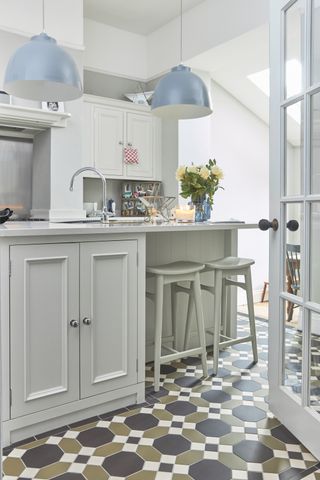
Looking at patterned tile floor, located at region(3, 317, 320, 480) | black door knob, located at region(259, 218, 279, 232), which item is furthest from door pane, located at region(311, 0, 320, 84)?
patterned tile floor, located at region(3, 317, 320, 480)

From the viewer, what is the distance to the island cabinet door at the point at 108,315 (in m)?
2.13

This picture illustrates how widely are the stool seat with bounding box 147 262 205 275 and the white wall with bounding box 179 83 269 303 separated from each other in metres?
2.49

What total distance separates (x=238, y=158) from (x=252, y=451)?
4.16 m

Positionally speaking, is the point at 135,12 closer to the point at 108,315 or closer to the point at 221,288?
the point at 221,288

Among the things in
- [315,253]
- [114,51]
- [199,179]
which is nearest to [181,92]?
[199,179]

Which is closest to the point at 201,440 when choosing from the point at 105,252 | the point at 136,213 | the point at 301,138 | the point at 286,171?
the point at 105,252

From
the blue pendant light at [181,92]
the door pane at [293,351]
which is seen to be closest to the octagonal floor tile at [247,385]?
the door pane at [293,351]

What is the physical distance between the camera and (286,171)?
2.05m

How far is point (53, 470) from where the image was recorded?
68.6 inches

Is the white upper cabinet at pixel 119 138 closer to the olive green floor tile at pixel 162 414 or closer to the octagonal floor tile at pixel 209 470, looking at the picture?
the olive green floor tile at pixel 162 414

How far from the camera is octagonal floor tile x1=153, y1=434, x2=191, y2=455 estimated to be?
1886 millimetres

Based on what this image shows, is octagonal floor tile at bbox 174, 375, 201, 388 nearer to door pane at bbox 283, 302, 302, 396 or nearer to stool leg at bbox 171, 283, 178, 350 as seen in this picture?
stool leg at bbox 171, 283, 178, 350

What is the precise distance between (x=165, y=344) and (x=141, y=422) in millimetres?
895

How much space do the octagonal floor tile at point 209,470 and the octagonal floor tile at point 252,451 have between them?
0.12 metres
